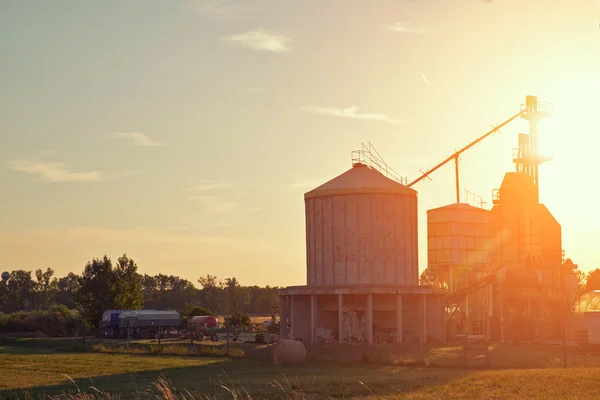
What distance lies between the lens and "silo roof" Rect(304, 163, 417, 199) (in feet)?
247

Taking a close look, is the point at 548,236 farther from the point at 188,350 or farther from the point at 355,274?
the point at 188,350

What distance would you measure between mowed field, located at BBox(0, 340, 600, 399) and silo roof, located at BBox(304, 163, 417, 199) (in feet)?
80.7

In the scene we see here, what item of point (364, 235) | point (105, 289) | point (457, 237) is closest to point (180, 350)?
point (364, 235)

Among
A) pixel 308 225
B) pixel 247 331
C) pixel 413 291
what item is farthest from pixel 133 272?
pixel 413 291

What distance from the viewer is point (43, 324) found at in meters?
115

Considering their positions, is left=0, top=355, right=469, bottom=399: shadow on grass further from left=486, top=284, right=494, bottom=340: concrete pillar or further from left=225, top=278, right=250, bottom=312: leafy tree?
left=225, top=278, right=250, bottom=312: leafy tree

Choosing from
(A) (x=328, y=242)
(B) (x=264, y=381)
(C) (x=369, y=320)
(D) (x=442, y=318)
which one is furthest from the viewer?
(D) (x=442, y=318)

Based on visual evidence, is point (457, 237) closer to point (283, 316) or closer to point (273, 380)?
point (283, 316)

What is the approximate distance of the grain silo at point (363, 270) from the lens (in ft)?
240

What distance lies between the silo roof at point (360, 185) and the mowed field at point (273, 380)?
24589 mm

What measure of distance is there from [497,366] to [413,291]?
26.3 metres

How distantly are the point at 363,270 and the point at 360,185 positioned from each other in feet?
25.0

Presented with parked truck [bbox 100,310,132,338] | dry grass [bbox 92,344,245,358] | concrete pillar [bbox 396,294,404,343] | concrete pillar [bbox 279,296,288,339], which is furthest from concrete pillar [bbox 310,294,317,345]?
parked truck [bbox 100,310,132,338]

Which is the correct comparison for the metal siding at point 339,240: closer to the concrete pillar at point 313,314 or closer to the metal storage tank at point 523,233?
the concrete pillar at point 313,314
